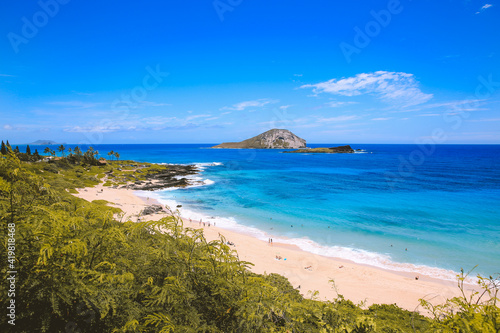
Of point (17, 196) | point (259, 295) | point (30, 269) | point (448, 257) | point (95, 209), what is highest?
point (17, 196)

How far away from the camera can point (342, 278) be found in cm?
1897

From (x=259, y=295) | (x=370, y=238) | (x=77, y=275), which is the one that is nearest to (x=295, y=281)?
(x=370, y=238)

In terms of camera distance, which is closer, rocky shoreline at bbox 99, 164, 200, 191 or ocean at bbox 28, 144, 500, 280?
ocean at bbox 28, 144, 500, 280

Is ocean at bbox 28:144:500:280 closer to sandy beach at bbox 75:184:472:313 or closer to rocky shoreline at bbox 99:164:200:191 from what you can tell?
sandy beach at bbox 75:184:472:313

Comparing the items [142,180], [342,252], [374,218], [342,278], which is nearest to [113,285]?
[342,278]

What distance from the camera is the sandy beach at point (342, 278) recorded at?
16.5 m

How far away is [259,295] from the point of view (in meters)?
3.76

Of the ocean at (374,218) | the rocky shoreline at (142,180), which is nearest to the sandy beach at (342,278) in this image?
the ocean at (374,218)

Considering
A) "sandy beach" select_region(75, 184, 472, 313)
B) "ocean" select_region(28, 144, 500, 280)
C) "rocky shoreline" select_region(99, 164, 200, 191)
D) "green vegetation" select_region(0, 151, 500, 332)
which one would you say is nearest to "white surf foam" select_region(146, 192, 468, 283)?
"ocean" select_region(28, 144, 500, 280)

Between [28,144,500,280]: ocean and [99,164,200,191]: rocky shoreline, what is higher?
[99,164,200,191]: rocky shoreline

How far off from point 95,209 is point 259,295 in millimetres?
3508

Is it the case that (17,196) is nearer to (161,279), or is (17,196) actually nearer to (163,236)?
(163,236)

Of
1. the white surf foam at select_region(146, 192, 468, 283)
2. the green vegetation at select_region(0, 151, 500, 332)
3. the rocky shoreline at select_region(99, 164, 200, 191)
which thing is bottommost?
the white surf foam at select_region(146, 192, 468, 283)

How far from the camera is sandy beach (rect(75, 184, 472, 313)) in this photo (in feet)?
54.1
